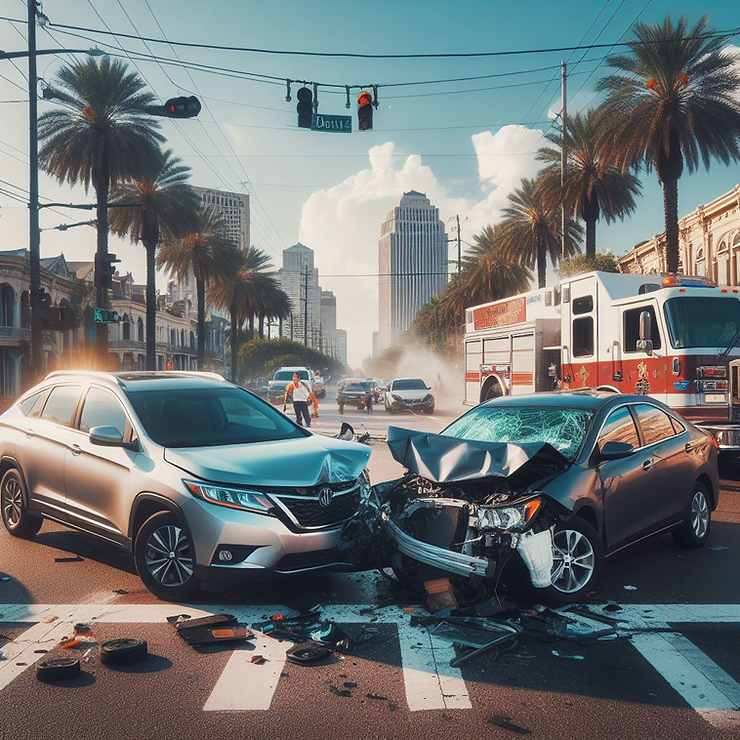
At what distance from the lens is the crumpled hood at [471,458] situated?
18.5ft

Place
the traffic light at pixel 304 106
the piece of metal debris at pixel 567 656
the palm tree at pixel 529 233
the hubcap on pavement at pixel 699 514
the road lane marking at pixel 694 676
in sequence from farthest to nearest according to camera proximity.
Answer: the palm tree at pixel 529 233, the traffic light at pixel 304 106, the hubcap on pavement at pixel 699 514, the piece of metal debris at pixel 567 656, the road lane marking at pixel 694 676

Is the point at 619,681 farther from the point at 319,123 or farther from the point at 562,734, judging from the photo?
the point at 319,123

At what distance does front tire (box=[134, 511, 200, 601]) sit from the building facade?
111ft

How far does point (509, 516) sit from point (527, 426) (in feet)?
5.69

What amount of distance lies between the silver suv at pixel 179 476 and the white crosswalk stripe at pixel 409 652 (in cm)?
38

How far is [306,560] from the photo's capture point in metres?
5.67

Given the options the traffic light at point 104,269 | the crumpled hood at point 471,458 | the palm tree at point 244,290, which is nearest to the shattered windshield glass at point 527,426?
the crumpled hood at point 471,458

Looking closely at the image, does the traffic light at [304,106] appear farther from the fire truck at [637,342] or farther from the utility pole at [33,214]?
the utility pole at [33,214]

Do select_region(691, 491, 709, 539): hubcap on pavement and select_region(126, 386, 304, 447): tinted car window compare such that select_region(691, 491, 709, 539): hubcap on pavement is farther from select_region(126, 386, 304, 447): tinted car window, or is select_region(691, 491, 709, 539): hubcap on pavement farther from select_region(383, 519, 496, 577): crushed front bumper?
select_region(126, 386, 304, 447): tinted car window

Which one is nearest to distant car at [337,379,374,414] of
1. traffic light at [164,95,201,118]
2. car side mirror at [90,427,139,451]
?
traffic light at [164,95,201,118]

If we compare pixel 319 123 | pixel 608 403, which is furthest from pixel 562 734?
pixel 319 123

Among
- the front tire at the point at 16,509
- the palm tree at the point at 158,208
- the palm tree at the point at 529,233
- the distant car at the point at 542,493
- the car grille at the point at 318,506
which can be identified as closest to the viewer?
the distant car at the point at 542,493

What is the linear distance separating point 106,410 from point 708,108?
77.5 ft

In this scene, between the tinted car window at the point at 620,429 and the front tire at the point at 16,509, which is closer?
the tinted car window at the point at 620,429
